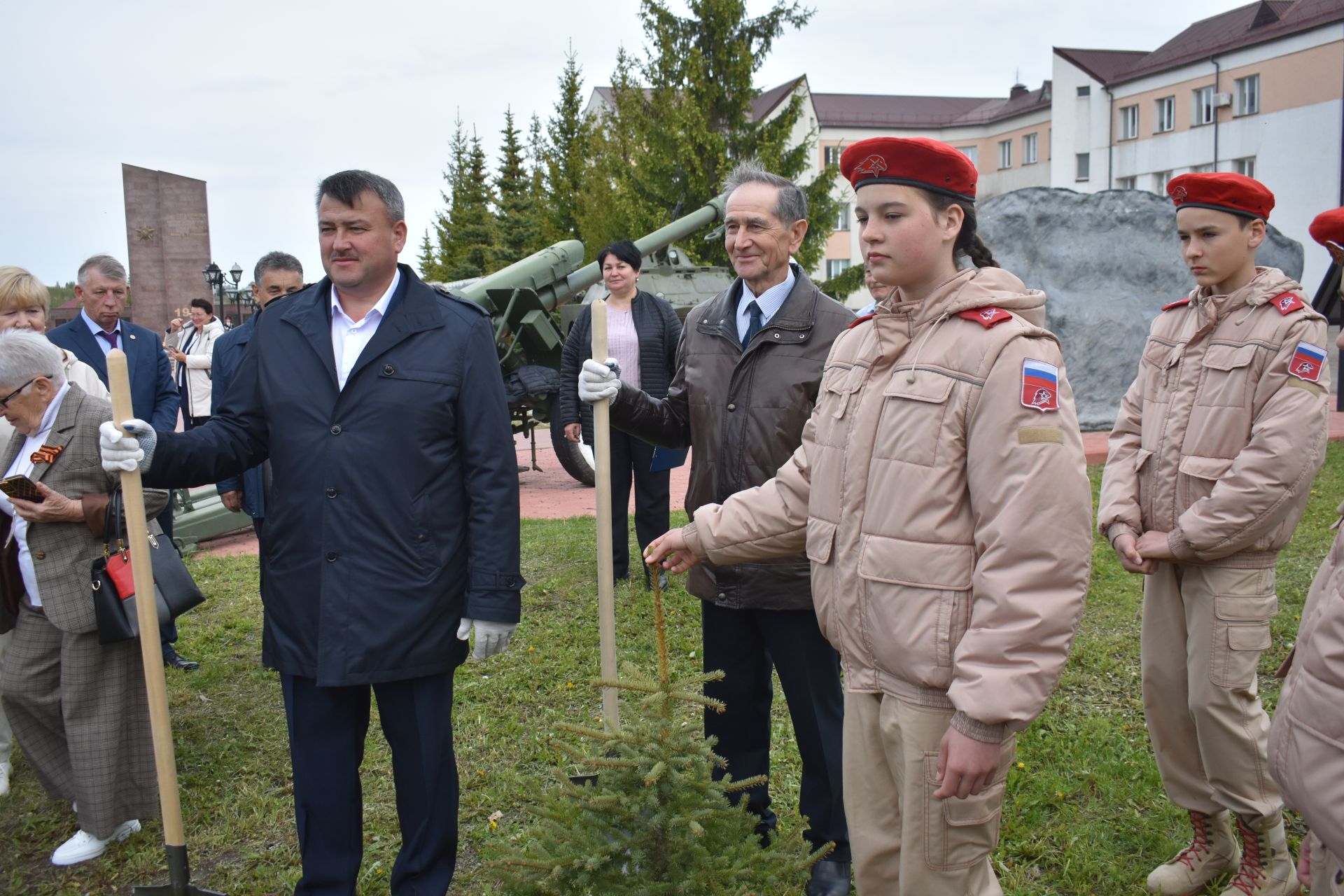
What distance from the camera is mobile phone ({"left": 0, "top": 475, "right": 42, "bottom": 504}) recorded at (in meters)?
3.32

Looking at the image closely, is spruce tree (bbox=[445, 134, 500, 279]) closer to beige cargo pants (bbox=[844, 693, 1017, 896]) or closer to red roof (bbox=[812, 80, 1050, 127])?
red roof (bbox=[812, 80, 1050, 127])

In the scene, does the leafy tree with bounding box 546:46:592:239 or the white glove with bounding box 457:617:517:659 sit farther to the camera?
the leafy tree with bounding box 546:46:592:239

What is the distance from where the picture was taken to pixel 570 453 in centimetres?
1066

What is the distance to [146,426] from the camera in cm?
278

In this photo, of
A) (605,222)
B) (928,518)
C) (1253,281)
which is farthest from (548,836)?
(605,222)

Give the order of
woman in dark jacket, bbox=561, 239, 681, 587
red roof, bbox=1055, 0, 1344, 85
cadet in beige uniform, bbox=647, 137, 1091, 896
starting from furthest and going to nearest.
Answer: red roof, bbox=1055, 0, 1344, 85 < woman in dark jacket, bbox=561, 239, 681, 587 < cadet in beige uniform, bbox=647, 137, 1091, 896

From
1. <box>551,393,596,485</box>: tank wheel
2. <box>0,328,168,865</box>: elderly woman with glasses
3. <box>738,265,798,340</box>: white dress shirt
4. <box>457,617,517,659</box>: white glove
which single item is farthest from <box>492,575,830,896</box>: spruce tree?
<box>551,393,596,485</box>: tank wheel

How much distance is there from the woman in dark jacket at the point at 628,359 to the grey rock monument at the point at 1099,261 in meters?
7.74

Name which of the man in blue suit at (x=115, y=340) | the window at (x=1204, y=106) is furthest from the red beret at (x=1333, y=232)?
the window at (x=1204, y=106)

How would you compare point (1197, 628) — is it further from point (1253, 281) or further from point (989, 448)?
point (989, 448)

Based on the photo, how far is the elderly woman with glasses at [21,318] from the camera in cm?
412

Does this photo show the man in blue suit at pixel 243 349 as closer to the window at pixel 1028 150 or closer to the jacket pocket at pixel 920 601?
the jacket pocket at pixel 920 601

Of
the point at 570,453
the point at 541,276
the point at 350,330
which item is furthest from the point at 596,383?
the point at 541,276

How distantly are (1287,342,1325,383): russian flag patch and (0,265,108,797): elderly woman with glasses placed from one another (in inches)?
154
